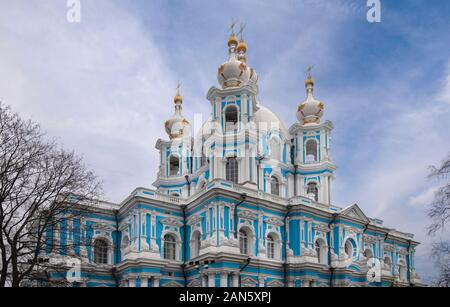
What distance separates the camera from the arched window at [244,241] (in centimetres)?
2756

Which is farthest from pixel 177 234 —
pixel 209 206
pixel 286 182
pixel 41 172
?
pixel 41 172

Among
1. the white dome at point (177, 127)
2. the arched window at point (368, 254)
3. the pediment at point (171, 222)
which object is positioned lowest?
the arched window at point (368, 254)

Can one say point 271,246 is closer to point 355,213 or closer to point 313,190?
point 355,213

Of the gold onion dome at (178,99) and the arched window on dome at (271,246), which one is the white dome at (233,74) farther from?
the arched window on dome at (271,246)

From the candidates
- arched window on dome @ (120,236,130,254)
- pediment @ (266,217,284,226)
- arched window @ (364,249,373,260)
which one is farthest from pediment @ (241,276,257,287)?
arched window @ (364,249,373,260)

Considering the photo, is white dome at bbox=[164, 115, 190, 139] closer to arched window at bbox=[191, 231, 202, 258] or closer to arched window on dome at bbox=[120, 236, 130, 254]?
arched window on dome at bbox=[120, 236, 130, 254]

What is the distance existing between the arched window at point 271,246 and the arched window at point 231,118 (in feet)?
24.5

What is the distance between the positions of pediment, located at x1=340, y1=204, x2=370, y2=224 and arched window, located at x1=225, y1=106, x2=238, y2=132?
340 inches

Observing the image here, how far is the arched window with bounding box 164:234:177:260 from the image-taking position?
28359 mm

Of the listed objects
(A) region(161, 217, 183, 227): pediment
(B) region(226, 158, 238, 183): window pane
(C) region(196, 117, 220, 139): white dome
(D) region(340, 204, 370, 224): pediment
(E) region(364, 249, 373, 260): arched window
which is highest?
(C) region(196, 117, 220, 139): white dome

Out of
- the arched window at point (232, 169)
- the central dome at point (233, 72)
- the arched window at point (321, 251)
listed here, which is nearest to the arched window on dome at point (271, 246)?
the arched window at point (321, 251)

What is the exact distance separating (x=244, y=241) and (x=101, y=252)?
8.31 m
